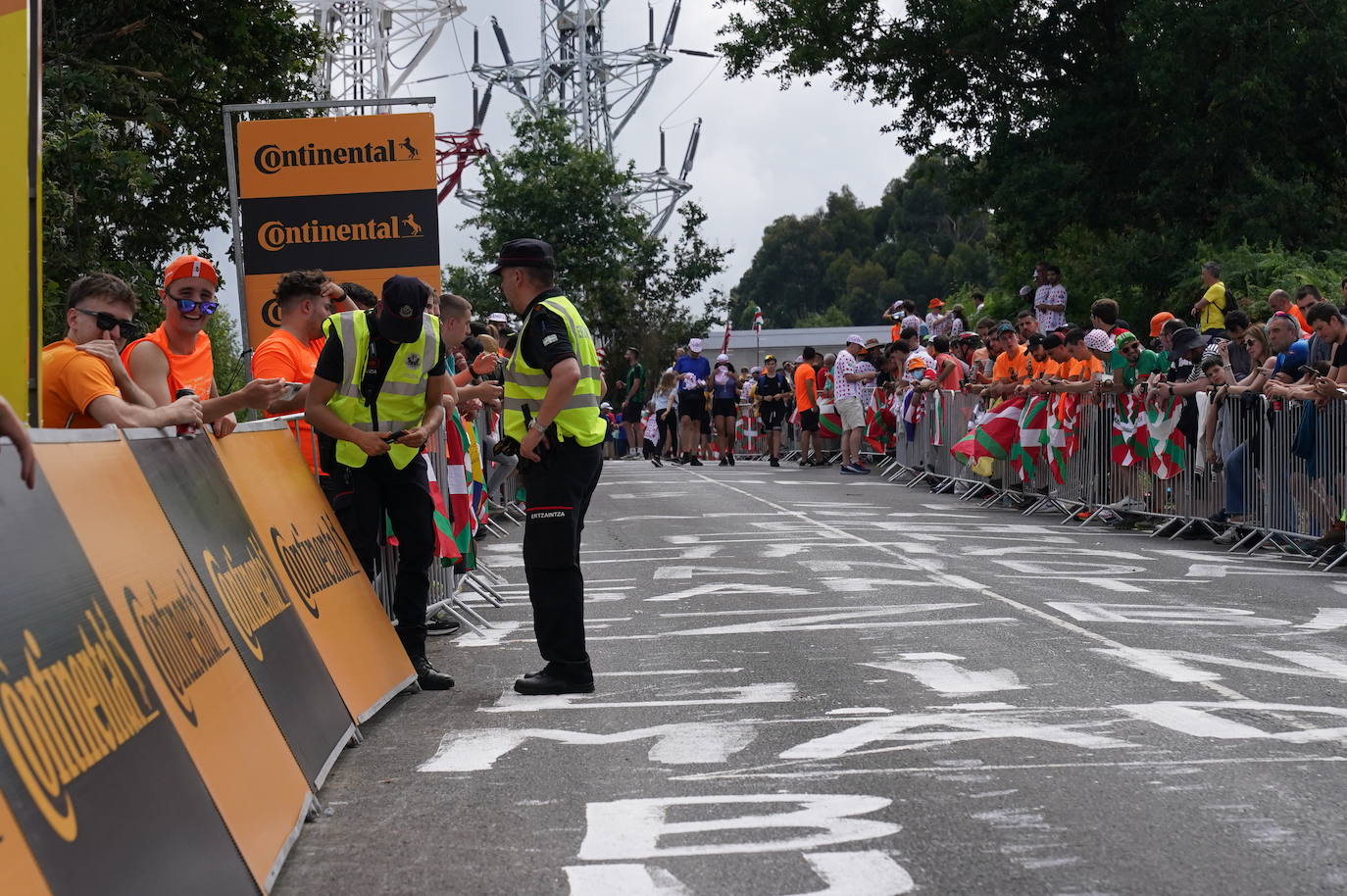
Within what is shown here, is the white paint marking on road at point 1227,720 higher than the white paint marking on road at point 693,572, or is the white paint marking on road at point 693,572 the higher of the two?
the white paint marking on road at point 693,572

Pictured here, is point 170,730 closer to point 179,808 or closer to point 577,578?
point 179,808

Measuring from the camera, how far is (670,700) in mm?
7449

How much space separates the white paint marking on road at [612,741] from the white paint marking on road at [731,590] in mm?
4434

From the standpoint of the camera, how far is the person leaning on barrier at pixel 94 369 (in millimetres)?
6312

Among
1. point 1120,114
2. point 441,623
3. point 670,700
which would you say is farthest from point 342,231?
point 1120,114

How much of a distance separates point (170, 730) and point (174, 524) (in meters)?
1.10

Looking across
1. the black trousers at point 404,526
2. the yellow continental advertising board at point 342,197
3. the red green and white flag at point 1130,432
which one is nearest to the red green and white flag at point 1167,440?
the red green and white flag at point 1130,432

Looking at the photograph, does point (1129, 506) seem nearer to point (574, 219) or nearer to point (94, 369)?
point (94, 369)

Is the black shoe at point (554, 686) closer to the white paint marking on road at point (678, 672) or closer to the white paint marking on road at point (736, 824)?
the white paint marking on road at point (678, 672)

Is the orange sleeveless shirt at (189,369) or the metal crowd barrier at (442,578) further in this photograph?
the metal crowd barrier at (442,578)

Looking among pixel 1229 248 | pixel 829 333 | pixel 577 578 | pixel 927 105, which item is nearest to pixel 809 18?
pixel 927 105

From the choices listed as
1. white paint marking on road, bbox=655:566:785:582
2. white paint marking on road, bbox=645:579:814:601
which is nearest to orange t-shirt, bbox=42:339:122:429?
white paint marking on road, bbox=645:579:814:601

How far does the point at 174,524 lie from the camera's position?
5211 millimetres

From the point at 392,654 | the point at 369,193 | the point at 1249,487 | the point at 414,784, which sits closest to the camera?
the point at 414,784
